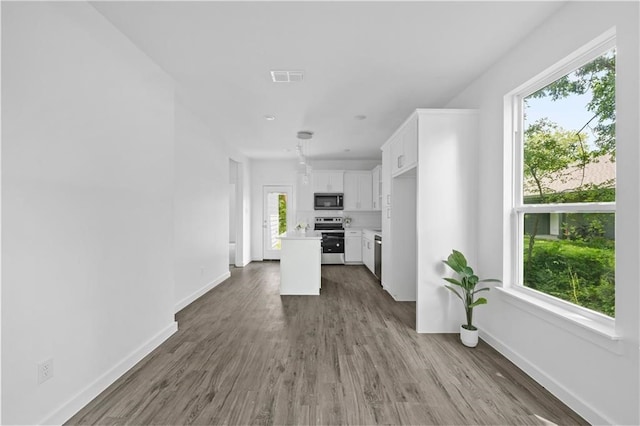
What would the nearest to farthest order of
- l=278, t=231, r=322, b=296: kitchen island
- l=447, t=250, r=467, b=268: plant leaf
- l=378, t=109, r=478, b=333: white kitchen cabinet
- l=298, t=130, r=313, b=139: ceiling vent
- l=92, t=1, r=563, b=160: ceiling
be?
1. l=92, t=1, r=563, b=160: ceiling
2. l=447, t=250, r=467, b=268: plant leaf
3. l=378, t=109, r=478, b=333: white kitchen cabinet
4. l=278, t=231, r=322, b=296: kitchen island
5. l=298, t=130, r=313, b=139: ceiling vent

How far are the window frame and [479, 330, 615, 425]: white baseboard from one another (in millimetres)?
495

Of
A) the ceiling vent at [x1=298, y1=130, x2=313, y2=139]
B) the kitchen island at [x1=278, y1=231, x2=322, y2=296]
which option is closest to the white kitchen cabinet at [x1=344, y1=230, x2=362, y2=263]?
the kitchen island at [x1=278, y1=231, x2=322, y2=296]

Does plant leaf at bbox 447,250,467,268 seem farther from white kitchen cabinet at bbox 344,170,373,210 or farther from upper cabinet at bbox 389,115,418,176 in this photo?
white kitchen cabinet at bbox 344,170,373,210

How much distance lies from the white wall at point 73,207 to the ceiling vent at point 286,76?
113cm

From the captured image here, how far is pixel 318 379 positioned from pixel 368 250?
4706mm

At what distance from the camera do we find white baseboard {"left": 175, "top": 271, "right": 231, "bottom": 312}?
155 inches

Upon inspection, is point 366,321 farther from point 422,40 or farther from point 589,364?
point 422,40

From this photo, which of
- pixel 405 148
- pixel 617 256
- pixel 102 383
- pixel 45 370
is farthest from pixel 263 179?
pixel 617 256

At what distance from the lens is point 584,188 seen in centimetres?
203

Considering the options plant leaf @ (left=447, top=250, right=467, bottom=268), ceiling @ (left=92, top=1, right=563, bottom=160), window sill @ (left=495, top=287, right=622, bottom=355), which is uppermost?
ceiling @ (left=92, top=1, right=563, bottom=160)

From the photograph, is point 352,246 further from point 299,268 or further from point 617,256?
point 617,256

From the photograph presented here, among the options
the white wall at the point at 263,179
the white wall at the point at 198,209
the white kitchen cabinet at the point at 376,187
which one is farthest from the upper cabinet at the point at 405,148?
the white wall at the point at 263,179

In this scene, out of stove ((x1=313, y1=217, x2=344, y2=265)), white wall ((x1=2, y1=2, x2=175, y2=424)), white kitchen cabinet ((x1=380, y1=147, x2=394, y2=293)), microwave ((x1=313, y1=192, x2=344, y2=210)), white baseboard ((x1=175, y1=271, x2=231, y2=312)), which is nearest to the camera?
white wall ((x1=2, y1=2, x2=175, y2=424))

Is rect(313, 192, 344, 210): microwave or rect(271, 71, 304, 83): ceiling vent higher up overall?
rect(271, 71, 304, 83): ceiling vent
